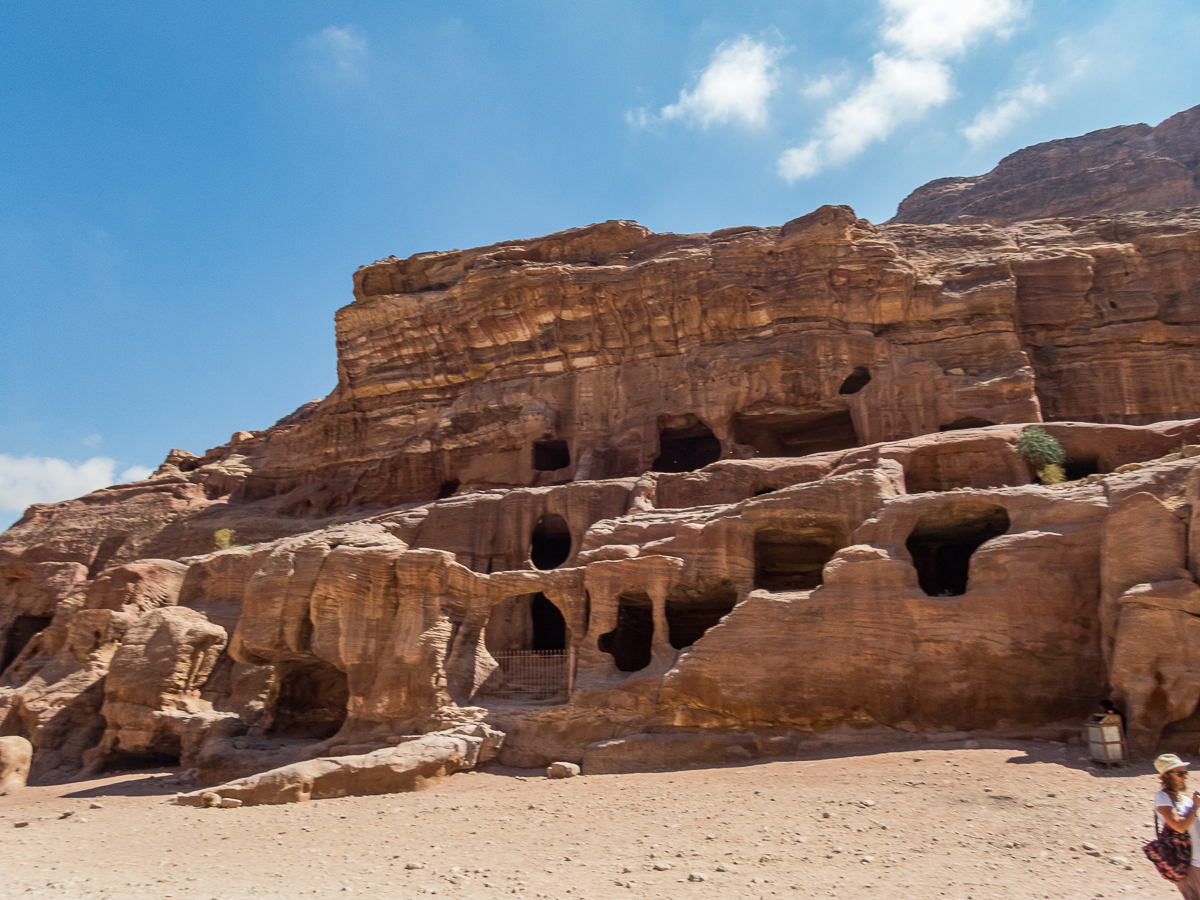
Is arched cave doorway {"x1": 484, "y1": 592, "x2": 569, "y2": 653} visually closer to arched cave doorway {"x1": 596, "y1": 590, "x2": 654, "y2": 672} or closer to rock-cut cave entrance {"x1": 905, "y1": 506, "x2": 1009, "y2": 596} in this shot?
arched cave doorway {"x1": 596, "y1": 590, "x2": 654, "y2": 672}

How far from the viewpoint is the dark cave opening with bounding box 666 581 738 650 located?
17422 mm

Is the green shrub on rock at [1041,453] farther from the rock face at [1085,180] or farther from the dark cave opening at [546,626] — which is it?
the rock face at [1085,180]

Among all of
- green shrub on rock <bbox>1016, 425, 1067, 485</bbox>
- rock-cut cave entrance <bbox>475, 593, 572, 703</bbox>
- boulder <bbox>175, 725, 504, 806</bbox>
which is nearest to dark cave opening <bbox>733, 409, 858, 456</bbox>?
green shrub on rock <bbox>1016, 425, 1067, 485</bbox>

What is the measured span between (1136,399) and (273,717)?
26.4 metres

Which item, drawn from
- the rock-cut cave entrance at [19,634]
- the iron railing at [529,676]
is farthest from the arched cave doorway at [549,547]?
the rock-cut cave entrance at [19,634]

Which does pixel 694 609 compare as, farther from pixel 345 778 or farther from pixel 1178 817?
pixel 1178 817

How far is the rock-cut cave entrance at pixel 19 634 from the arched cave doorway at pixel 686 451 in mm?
22003

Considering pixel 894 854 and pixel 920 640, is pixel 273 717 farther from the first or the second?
pixel 894 854

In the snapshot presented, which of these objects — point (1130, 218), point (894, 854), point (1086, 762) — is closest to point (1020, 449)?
point (1086, 762)

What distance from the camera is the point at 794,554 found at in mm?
18969

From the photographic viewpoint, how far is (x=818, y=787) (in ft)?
37.6

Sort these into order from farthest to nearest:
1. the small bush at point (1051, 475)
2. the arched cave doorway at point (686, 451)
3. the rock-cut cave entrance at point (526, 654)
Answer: the arched cave doorway at point (686, 451) → the rock-cut cave entrance at point (526, 654) → the small bush at point (1051, 475)

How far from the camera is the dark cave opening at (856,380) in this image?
2892 centimetres

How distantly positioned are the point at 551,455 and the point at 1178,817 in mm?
28011
